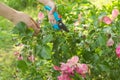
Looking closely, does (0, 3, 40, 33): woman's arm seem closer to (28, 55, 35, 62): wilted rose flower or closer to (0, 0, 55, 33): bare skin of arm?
(0, 0, 55, 33): bare skin of arm

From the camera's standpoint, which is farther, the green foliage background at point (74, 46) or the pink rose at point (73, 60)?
the green foliage background at point (74, 46)

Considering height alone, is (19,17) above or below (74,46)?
above

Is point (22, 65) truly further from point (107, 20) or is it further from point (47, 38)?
point (107, 20)

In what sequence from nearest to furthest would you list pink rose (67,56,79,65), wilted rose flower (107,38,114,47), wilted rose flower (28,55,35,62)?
pink rose (67,56,79,65) → wilted rose flower (107,38,114,47) → wilted rose flower (28,55,35,62)

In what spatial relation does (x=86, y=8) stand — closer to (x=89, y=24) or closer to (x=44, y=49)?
(x=89, y=24)

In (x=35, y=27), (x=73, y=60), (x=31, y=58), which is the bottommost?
(x=31, y=58)

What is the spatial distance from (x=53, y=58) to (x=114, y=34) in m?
0.43

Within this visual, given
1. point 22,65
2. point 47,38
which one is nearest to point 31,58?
point 22,65

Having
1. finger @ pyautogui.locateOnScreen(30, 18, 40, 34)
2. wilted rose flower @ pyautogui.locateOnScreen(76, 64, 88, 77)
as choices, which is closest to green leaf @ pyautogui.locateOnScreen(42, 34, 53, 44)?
finger @ pyautogui.locateOnScreen(30, 18, 40, 34)

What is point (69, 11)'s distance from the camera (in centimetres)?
235

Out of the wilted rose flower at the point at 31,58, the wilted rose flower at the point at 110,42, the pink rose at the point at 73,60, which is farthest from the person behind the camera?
the wilted rose flower at the point at 31,58

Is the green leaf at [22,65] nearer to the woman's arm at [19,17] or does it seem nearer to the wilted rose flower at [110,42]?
the woman's arm at [19,17]

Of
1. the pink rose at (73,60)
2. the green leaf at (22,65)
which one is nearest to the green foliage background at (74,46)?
the green leaf at (22,65)

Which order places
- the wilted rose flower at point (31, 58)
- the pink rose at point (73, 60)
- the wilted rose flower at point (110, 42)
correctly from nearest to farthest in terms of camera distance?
1. the pink rose at point (73, 60)
2. the wilted rose flower at point (110, 42)
3. the wilted rose flower at point (31, 58)
